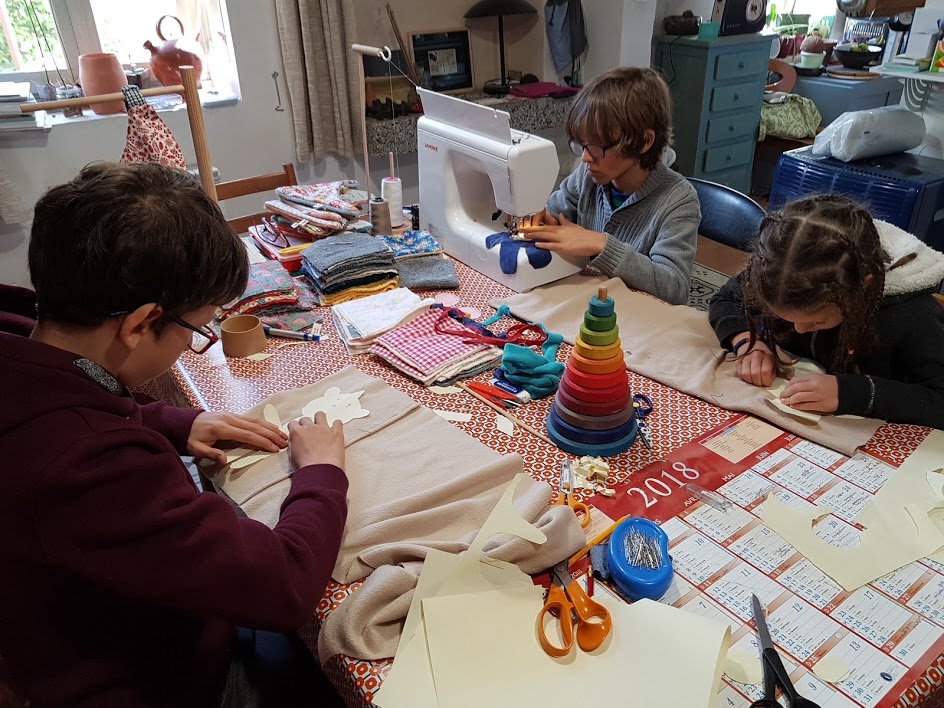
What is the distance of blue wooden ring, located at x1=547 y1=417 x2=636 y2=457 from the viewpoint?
1153 mm

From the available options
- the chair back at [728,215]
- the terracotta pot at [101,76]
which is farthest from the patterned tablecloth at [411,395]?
the terracotta pot at [101,76]

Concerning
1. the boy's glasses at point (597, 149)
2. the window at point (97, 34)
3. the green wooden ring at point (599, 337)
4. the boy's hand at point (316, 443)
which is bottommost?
the boy's hand at point (316, 443)

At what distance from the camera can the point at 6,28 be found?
2.92 meters

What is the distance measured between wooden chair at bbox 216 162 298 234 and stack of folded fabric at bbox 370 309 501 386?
0.96 meters

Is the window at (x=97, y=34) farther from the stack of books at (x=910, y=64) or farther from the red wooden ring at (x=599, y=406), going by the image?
the stack of books at (x=910, y=64)

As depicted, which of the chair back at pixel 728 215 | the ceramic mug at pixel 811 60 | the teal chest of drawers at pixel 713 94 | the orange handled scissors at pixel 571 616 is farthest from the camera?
the ceramic mug at pixel 811 60

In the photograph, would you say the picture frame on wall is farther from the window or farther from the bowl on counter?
the bowl on counter

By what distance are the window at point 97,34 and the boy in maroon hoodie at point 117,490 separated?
280 cm

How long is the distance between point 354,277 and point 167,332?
0.90m

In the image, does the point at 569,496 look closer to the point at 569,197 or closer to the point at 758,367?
the point at 758,367

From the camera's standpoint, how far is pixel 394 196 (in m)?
2.03

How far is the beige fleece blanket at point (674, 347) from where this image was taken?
1.21 m

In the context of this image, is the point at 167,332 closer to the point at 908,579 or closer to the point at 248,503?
the point at 248,503

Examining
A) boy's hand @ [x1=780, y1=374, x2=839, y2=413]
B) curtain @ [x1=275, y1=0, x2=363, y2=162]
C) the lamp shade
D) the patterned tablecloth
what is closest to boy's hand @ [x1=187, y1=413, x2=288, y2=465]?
the patterned tablecloth
